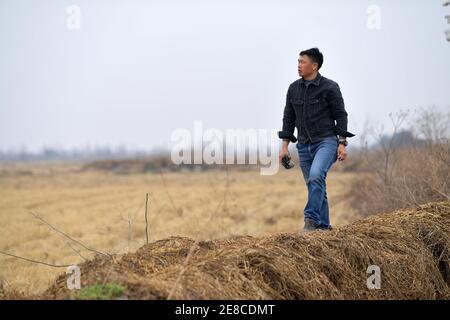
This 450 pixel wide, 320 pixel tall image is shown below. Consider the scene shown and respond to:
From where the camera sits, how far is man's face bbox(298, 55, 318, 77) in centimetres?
564

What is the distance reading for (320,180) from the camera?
5406 millimetres

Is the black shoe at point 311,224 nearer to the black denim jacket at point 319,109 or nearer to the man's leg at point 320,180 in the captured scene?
the man's leg at point 320,180

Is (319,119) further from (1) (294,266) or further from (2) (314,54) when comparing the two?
(1) (294,266)

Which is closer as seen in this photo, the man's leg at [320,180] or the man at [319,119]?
the man's leg at [320,180]

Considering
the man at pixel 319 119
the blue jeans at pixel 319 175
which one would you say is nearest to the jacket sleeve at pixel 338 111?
the man at pixel 319 119

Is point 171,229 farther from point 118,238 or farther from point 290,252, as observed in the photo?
point 290,252

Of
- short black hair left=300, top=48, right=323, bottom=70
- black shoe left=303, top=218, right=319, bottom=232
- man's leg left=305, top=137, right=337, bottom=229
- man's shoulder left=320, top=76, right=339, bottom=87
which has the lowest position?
black shoe left=303, top=218, right=319, bottom=232

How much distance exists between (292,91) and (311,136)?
0.53 m

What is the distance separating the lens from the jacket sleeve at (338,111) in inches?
221

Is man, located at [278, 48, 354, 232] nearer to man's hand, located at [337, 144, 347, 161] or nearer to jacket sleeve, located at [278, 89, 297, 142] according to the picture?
man's hand, located at [337, 144, 347, 161]

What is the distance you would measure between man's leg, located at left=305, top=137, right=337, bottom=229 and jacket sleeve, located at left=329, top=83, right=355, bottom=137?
12 centimetres

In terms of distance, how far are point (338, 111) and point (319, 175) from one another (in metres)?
0.72

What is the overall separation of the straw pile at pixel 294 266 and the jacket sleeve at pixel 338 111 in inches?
39.1

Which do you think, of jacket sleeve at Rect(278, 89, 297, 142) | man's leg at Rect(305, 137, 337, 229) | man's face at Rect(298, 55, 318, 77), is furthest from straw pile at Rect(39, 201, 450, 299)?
man's face at Rect(298, 55, 318, 77)
